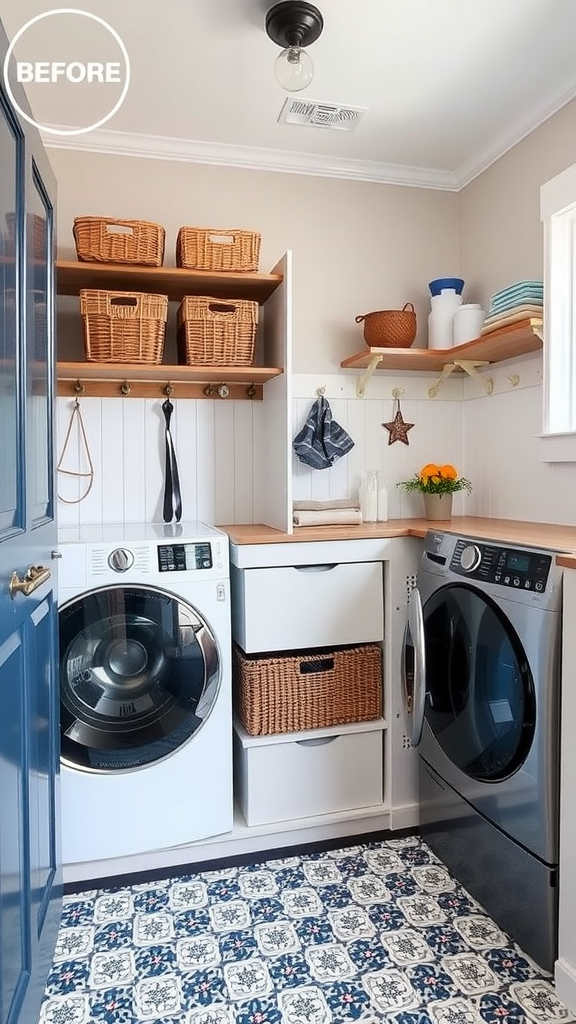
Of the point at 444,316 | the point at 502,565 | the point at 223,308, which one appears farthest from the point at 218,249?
the point at 502,565

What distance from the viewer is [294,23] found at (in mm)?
1736

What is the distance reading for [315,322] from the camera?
8.80 feet

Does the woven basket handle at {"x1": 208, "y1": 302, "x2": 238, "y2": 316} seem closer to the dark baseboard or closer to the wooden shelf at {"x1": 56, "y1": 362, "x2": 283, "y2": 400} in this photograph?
the wooden shelf at {"x1": 56, "y1": 362, "x2": 283, "y2": 400}

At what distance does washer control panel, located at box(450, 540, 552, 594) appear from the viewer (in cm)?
154

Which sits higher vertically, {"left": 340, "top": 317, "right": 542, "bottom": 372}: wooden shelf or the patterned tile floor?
{"left": 340, "top": 317, "right": 542, "bottom": 372}: wooden shelf

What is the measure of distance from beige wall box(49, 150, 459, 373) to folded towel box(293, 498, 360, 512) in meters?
0.57

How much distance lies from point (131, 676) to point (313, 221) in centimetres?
195

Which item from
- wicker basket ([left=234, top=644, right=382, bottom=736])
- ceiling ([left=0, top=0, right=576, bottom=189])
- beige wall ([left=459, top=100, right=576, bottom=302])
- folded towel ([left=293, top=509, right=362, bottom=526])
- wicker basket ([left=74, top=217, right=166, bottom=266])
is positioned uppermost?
ceiling ([left=0, top=0, right=576, bottom=189])

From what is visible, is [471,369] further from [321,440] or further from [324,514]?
[324,514]

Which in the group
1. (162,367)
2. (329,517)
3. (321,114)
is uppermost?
(321,114)

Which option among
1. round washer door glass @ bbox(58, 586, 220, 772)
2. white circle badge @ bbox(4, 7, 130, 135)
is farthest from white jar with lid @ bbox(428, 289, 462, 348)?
round washer door glass @ bbox(58, 586, 220, 772)

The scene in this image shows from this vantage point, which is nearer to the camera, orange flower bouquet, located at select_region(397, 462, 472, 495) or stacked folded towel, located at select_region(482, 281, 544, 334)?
stacked folded towel, located at select_region(482, 281, 544, 334)

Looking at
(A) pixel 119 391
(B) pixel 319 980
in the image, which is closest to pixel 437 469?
(A) pixel 119 391

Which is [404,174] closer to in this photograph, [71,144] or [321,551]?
[71,144]
